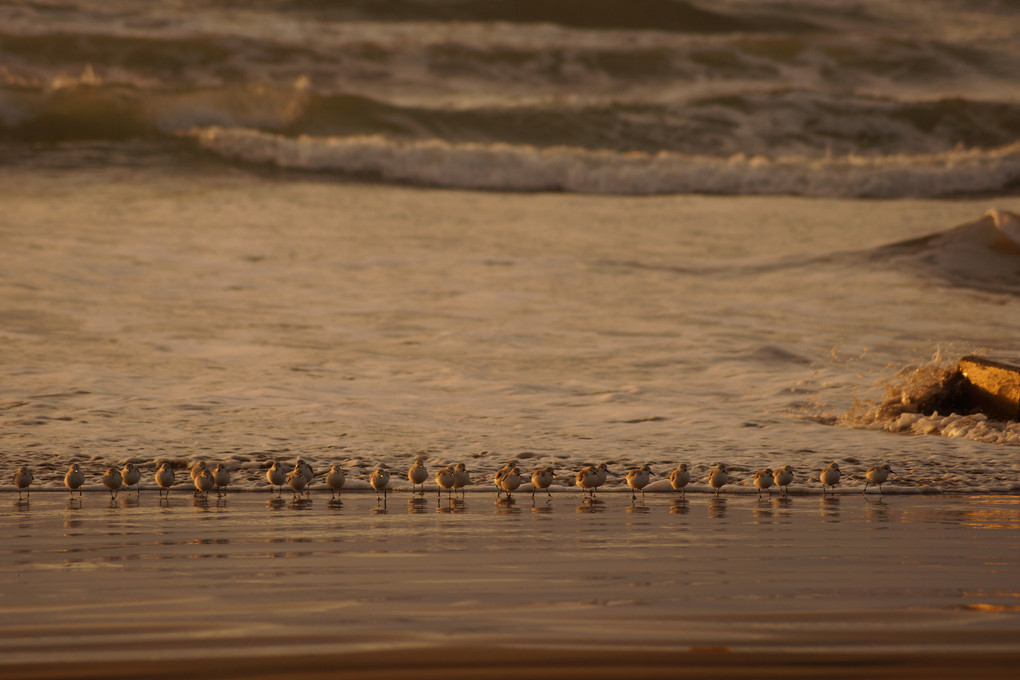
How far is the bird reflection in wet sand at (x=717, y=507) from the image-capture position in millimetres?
6504

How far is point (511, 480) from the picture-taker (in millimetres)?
7133

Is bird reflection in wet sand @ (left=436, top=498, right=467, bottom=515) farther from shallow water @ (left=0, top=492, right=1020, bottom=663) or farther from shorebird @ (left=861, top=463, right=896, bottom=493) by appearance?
shorebird @ (left=861, top=463, right=896, bottom=493)

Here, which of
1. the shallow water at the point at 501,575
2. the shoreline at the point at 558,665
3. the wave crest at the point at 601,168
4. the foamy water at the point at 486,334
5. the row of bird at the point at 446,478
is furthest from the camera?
the wave crest at the point at 601,168

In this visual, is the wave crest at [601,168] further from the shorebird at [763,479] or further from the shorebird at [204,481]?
the shorebird at [204,481]

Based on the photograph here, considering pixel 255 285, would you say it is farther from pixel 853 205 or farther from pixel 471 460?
pixel 853 205

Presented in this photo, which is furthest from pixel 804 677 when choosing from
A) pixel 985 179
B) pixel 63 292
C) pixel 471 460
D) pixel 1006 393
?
pixel 985 179

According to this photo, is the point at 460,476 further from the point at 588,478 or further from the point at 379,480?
the point at 588,478

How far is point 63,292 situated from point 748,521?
9.07 m

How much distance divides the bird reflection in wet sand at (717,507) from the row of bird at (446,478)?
0.42 ft

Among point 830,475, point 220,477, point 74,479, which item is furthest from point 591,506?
point 74,479

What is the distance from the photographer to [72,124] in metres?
24.2

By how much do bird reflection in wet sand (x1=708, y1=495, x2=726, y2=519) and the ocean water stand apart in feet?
1.24

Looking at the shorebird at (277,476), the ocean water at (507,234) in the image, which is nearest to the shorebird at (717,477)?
the ocean water at (507,234)

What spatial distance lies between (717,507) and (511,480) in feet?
4.05
